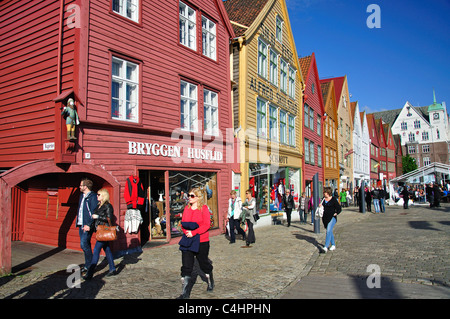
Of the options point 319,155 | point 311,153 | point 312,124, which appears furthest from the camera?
point 319,155

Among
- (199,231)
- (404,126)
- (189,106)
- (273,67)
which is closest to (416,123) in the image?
(404,126)

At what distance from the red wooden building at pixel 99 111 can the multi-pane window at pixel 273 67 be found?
23.8 ft

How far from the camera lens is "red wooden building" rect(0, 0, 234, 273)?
9.05 metres

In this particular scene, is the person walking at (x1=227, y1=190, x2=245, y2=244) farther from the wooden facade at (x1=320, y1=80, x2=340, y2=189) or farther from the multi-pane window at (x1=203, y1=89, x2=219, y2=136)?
the wooden facade at (x1=320, y1=80, x2=340, y2=189)

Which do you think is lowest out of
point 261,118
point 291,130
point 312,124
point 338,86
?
point 261,118

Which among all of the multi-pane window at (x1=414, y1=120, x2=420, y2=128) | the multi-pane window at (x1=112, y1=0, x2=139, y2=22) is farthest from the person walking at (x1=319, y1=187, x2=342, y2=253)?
the multi-pane window at (x1=414, y1=120, x2=420, y2=128)

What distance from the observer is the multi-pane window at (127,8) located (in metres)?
10.5

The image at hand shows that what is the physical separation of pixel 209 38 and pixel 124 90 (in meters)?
5.70

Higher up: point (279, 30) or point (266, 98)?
point (279, 30)

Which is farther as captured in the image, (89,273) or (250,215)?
(250,215)

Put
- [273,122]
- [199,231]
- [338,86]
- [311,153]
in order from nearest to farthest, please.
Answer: [199,231] < [273,122] < [311,153] < [338,86]

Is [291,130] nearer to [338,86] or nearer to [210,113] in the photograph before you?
[210,113]

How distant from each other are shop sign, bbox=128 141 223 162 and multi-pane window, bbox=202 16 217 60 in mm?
4048

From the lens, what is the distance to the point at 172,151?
1170 centimetres
